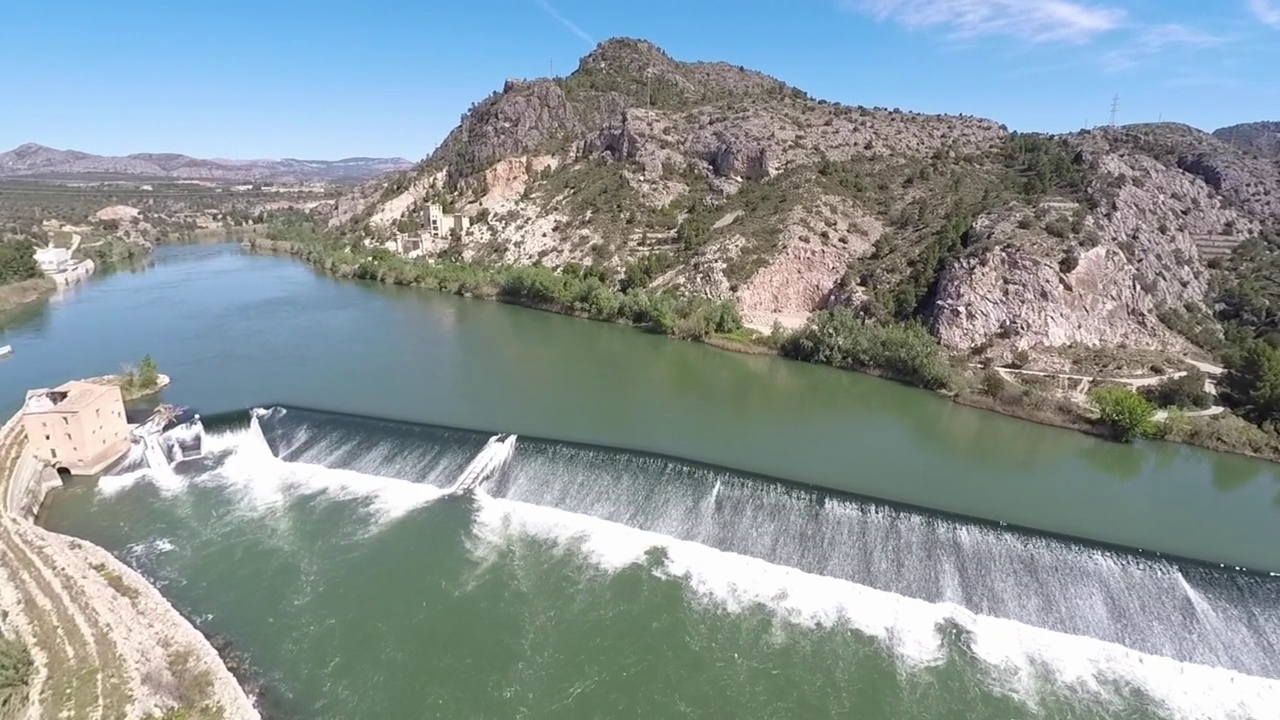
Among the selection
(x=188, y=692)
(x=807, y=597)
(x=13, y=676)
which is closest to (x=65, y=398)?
(x=13, y=676)

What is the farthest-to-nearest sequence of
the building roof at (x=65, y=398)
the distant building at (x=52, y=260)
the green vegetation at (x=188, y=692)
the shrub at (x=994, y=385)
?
the distant building at (x=52, y=260) < the shrub at (x=994, y=385) < the building roof at (x=65, y=398) < the green vegetation at (x=188, y=692)

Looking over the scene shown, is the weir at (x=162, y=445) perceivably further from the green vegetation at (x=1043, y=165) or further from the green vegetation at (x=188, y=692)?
the green vegetation at (x=1043, y=165)

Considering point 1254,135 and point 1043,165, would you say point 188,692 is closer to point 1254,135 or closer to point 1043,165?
point 1043,165

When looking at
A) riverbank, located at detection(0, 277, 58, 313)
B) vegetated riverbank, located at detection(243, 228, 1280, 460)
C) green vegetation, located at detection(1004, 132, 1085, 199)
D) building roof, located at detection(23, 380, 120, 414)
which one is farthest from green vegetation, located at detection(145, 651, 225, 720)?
riverbank, located at detection(0, 277, 58, 313)

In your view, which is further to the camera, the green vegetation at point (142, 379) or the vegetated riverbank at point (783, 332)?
the green vegetation at point (142, 379)

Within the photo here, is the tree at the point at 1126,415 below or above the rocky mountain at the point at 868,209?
below

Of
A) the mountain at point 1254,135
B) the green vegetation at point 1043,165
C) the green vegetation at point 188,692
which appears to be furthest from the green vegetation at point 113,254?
the mountain at point 1254,135
